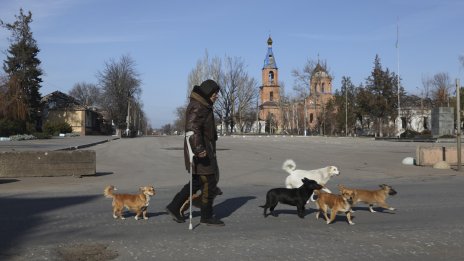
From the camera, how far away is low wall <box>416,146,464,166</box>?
2162 centimetres

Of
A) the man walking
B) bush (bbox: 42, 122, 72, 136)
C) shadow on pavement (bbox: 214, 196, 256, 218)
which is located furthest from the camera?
bush (bbox: 42, 122, 72, 136)

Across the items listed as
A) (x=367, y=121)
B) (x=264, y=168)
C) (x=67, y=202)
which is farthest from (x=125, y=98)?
(x=67, y=202)

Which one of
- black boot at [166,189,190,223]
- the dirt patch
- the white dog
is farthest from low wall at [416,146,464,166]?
the dirt patch

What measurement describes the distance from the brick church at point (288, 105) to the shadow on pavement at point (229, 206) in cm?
9253

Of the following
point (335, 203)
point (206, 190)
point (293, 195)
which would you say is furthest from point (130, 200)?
point (335, 203)

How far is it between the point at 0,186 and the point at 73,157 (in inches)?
114

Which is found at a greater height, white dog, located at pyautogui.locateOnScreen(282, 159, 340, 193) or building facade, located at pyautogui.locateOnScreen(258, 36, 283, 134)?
building facade, located at pyautogui.locateOnScreen(258, 36, 283, 134)

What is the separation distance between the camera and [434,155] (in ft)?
71.3

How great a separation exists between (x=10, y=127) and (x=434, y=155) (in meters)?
54.8

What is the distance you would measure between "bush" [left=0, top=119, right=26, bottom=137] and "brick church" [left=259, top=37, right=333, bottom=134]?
55983mm

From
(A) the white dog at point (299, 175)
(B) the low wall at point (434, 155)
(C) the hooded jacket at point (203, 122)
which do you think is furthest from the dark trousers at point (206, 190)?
(B) the low wall at point (434, 155)

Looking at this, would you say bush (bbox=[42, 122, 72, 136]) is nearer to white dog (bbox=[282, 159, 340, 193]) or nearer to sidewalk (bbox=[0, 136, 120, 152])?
sidewalk (bbox=[0, 136, 120, 152])

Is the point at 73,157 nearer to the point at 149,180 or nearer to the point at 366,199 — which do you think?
the point at 149,180

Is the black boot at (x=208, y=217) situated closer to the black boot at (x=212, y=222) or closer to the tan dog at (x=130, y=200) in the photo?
the black boot at (x=212, y=222)
